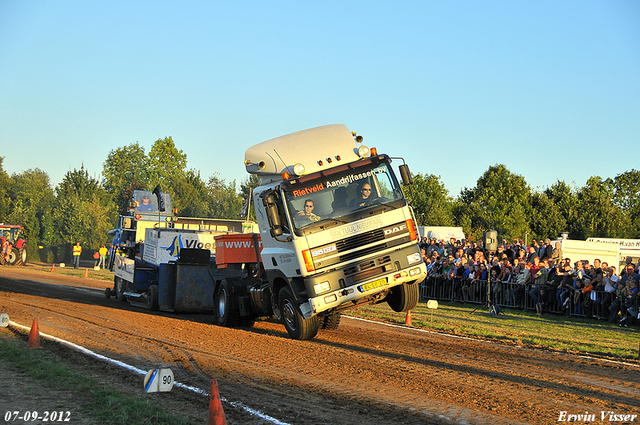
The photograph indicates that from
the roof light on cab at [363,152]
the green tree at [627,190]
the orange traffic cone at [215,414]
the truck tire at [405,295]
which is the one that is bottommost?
the orange traffic cone at [215,414]

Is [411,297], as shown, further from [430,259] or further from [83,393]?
[430,259]

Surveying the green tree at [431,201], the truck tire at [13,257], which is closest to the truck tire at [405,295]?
the truck tire at [13,257]

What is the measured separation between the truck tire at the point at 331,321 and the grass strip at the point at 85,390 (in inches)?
209

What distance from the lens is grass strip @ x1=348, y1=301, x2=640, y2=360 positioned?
1083cm

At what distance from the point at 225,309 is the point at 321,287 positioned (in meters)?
3.79

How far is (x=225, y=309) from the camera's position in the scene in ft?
42.6

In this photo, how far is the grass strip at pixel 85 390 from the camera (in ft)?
18.7

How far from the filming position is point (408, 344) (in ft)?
34.3

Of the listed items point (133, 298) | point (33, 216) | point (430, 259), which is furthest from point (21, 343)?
point (33, 216)

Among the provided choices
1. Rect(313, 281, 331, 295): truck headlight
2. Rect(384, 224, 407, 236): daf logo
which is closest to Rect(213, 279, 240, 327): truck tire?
Rect(313, 281, 331, 295): truck headlight

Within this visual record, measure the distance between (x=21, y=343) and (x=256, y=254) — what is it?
507 cm

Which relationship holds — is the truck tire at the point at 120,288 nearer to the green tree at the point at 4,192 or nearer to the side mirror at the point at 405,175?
the side mirror at the point at 405,175

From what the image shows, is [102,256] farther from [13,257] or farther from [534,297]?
[534,297]

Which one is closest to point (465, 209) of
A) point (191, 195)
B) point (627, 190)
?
point (627, 190)
